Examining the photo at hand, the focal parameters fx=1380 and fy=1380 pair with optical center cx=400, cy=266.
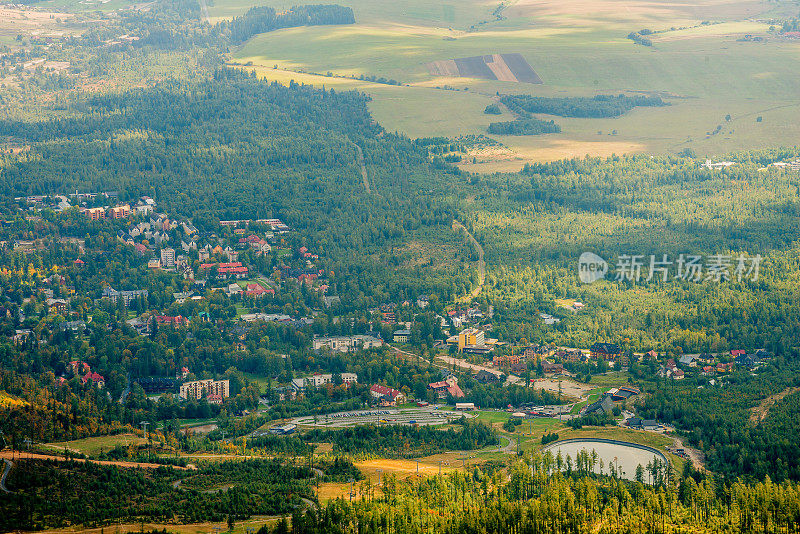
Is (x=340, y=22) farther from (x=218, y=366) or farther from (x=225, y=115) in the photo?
(x=218, y=366)

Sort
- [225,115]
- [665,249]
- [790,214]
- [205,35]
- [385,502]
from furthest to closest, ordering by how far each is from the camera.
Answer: [205,35] < [225,115] < [790,214] < [665,249] < [385,502]

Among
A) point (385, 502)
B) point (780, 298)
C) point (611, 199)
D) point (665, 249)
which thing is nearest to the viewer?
point (385, 502)

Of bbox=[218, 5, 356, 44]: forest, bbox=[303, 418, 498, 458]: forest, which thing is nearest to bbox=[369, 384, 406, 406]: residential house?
bbox=[303, 418, 498, 458]: forest

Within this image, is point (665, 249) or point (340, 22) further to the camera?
point (340, 22)

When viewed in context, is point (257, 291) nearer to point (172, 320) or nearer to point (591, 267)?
point (172, 320)

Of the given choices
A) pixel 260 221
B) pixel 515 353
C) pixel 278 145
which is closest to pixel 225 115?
pixel 278 145

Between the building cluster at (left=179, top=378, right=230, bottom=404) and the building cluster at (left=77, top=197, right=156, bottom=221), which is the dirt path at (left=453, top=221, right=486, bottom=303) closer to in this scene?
the building cluster at (left=179, top=378, right=230, bottom=404)
